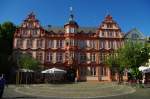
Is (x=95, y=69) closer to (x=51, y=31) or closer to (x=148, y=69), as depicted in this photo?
(x=51, y=31)

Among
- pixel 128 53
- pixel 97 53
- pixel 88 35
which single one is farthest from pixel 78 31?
pixel 128 53

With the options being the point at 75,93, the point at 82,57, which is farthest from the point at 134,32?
the point at 75,93

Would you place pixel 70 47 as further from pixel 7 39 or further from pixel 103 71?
pixel 7 39

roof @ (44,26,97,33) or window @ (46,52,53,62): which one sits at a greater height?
roof @ (44,26,97,33)

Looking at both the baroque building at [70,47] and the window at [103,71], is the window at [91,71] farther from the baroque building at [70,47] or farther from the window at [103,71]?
the window at [103,71]

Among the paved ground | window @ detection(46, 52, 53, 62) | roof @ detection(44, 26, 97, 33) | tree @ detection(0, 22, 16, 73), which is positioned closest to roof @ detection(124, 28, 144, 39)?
roof @ detection(44, 26, 97, 33)

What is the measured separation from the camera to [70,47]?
181ft

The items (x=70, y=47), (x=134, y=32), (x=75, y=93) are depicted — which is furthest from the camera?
(x=134, y=32)

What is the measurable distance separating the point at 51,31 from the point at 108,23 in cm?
1237

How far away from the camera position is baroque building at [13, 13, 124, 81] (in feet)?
183

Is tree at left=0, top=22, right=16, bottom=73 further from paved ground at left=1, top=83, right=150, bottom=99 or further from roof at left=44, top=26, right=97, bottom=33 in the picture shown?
paved ground at left=1, top=83, right=150, bottom=99

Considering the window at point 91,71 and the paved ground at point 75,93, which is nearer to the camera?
the paved ground at point 75,93

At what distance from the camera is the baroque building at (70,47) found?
55.8 metres

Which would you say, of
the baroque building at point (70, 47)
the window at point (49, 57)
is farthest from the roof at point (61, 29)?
the window at point (49, 57)
